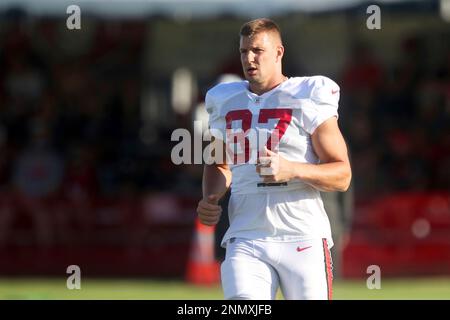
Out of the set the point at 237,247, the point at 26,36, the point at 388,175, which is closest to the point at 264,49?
the point at 237,247

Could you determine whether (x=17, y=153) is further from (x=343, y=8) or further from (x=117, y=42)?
(x=343, y=8)

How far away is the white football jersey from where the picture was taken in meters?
6.95

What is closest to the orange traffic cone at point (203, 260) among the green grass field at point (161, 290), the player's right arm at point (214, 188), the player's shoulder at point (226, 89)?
the green grass field at point (161, 290)

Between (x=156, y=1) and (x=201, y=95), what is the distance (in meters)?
1.62

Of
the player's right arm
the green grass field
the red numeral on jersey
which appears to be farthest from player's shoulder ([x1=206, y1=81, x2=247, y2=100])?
the green grass field

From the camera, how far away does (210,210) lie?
23.1 feet

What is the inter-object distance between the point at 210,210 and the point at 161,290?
289 inches

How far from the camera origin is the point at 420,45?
19.9m

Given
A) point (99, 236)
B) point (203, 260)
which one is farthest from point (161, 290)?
point (99, 236)

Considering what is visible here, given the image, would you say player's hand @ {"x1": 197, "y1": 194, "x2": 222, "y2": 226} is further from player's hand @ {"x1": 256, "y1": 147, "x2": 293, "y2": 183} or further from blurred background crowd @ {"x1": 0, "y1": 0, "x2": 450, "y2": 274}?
blurred background crowd @ {"x1": 0, "y1": 0, "x2": 450, "y2": 274}
